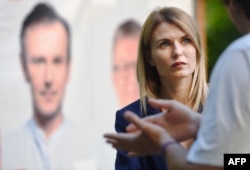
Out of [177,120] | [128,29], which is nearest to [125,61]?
[128,29]

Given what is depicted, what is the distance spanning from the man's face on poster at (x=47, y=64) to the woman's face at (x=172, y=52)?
5.97 ft

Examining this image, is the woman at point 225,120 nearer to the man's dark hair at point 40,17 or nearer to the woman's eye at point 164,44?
the woman's eye at point 164,44

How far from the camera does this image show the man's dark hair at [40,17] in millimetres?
4566

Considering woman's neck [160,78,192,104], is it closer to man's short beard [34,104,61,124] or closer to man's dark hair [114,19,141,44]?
man's short beard [34,104,61,124]

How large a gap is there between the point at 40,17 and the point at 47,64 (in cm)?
31

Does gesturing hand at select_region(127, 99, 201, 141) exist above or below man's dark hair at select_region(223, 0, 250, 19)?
below

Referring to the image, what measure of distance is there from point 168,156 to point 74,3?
305 centimetres

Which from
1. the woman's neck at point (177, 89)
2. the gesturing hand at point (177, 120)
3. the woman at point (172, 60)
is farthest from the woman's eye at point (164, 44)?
the gesturing hand at point (177, 120)

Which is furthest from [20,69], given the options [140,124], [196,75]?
[140,124]

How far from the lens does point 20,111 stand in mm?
4535

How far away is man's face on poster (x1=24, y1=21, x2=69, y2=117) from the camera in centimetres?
460

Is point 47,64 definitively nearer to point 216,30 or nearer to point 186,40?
point 216,30

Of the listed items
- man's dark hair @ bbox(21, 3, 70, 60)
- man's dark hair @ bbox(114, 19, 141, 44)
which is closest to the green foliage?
man's dark hair @ bbox(114, 19, 141, 44)

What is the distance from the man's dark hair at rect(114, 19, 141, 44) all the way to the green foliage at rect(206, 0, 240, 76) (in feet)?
2.81
